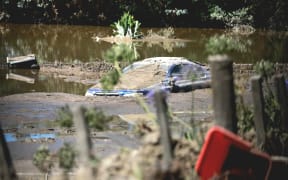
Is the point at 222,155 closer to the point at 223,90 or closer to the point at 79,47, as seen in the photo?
the point at 223,90

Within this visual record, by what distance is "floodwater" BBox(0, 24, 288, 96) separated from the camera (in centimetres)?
2459

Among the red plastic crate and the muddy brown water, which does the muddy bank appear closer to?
the muddy brown water

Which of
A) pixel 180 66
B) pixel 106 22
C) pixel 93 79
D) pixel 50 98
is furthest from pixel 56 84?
pixel 106 22

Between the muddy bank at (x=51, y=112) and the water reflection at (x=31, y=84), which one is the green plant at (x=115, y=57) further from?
the water reflection at (x=31, y=84)

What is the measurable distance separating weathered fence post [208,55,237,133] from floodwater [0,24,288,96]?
1828 cm

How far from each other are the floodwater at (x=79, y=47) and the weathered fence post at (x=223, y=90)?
18284 millimetres

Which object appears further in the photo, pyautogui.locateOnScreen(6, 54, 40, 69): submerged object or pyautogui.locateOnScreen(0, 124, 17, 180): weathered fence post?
pyautogui.locateOnScreen(6, 54, 40, 69): submerged object

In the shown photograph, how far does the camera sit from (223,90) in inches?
155

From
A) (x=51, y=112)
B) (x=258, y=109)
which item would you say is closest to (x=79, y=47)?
(x=51, y=112)

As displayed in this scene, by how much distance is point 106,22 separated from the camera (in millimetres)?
52906

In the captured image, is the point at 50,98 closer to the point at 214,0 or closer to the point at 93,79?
the point at 93,79

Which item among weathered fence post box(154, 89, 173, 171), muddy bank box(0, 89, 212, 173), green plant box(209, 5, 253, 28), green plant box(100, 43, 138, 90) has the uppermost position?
green plant box(209, 5, 253, 28)

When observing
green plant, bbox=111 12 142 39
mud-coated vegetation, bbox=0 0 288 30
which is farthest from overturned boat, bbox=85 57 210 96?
mud-coated vegetation, bbox=0 0 288 30

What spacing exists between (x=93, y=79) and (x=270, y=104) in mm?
20100
